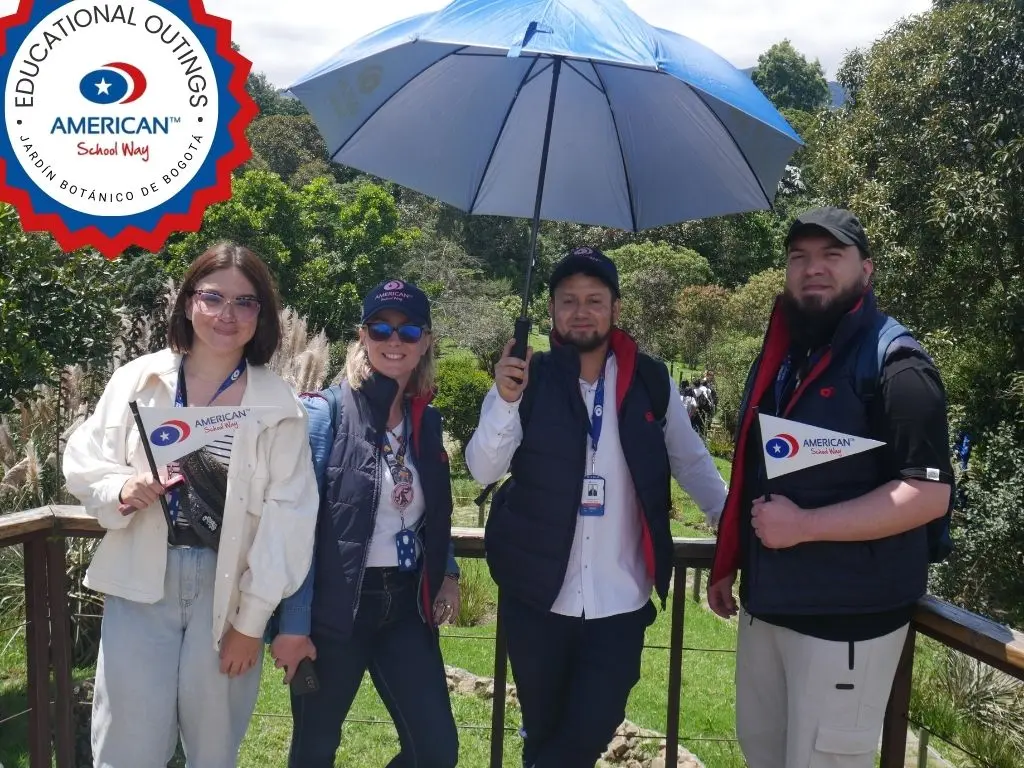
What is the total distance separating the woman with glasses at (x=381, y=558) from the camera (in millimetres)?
2061

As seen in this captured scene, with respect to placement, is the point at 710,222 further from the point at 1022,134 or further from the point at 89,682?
the point at 89,682

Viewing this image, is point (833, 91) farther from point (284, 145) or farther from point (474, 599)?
point (474, 599)

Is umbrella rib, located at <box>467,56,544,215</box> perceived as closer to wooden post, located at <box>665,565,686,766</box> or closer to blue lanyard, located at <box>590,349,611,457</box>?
blue lanyard, located at <box>590,349,611,457</box>

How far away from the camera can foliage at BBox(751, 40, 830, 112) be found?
49219 mm

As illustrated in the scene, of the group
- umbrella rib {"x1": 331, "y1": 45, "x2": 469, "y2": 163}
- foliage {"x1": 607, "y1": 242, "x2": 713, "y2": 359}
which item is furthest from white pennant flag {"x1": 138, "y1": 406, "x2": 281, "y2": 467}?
foliage {"x1": 607, "y1": 242, "x2": 713, "y2": 359}

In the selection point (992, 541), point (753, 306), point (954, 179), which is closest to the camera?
point (992, 541)

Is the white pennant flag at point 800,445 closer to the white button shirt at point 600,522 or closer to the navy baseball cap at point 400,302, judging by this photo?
the white button shirt at point 600,522

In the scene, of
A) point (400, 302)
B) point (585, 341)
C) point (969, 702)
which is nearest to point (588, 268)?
point (585, 341)

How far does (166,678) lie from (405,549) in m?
0.58

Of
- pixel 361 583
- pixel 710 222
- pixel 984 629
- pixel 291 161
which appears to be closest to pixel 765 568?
pixel 984 629

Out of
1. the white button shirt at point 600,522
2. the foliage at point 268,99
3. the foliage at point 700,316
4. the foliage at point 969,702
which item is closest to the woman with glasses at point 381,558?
the white button shirt at point 600,522

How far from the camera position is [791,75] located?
162 ft

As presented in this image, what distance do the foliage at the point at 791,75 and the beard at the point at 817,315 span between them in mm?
50965

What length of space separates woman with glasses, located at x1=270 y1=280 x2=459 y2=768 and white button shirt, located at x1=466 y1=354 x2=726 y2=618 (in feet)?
0.48
